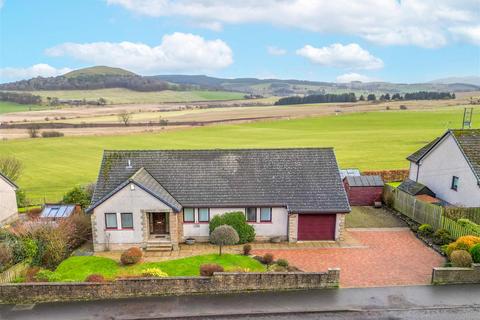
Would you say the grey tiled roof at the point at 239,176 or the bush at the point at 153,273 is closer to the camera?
the bush at the point at 153,273

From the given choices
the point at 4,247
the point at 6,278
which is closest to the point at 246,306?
the point at 6,278

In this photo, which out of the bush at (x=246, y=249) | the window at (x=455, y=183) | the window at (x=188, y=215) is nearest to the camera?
the bush at (x=246, y=249)

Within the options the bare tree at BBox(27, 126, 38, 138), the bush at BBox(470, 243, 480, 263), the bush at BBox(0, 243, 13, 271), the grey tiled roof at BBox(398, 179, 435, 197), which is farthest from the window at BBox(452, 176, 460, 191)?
the bare tree at BBox(27, 126, 38, 138)

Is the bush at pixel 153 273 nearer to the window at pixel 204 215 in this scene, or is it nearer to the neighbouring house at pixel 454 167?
the window at pixel 204 215

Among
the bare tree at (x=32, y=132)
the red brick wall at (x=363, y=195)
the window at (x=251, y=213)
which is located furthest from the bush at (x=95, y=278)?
the bare tree at (x=32, y=132)

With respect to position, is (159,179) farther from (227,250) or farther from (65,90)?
(65,90)

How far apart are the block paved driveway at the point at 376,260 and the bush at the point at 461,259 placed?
61.8 inches

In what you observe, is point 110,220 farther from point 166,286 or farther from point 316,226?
point 316,226

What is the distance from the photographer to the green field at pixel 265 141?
53438 millimetres

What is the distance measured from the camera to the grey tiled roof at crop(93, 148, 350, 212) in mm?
27141

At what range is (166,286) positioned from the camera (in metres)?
19.4

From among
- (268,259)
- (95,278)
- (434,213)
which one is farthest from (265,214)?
(434,213)

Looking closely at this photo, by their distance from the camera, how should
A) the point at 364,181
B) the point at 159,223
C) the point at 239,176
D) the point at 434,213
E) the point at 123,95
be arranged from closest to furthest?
the point at 159,223
the point at 434,213
the point at 239,176
the point at 364,181
the point at 123,95

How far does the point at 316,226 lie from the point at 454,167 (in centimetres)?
1286
